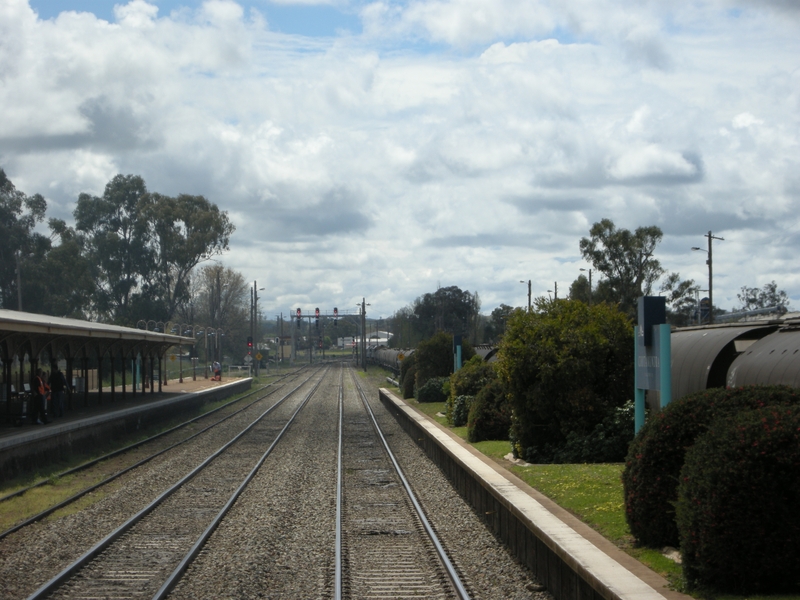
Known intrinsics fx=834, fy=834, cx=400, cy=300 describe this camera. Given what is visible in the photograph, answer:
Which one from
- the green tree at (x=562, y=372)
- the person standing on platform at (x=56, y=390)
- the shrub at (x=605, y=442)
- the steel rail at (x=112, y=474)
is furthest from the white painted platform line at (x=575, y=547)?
the person standing on platform at (x=56, y=390)

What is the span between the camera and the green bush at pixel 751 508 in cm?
603

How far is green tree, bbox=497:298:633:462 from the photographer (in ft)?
49.8

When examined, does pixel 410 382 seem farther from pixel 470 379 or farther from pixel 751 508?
pixel 751 508

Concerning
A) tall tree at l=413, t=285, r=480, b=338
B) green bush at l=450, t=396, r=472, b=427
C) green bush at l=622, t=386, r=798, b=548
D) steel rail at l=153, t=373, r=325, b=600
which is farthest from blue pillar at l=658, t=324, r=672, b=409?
tall tree at l=413, t=285, r=480, b=338

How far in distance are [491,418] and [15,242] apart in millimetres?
51003

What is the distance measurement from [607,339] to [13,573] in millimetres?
10723

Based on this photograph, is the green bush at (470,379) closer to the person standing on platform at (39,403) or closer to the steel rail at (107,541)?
the steel rail at (107,541)

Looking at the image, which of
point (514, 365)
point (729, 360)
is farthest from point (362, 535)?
point (729, 360)

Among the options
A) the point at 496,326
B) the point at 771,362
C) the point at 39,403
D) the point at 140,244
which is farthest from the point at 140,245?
the point at 771,362

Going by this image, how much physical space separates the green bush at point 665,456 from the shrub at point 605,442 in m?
6.47

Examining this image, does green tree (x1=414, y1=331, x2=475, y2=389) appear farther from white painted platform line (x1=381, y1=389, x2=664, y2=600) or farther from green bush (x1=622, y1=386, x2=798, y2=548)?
green bush (x1=622, y1=386, x2=798, y2=548)

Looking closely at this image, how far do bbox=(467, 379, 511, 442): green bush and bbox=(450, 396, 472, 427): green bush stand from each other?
3307mm

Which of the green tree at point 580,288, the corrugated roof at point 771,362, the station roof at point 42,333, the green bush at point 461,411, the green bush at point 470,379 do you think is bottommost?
the green bush at point 461,411

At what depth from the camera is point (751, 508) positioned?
19.9 feet
